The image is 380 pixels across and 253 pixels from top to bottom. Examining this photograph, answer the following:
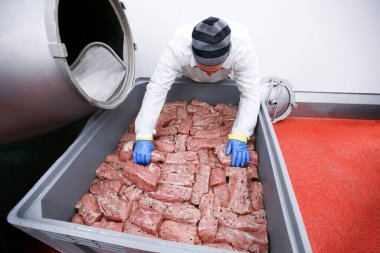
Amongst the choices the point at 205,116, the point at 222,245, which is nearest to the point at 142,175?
the point at 222,245

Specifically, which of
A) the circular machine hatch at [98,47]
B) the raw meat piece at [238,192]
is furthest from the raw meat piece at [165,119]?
the raw meat piece at [238,192]

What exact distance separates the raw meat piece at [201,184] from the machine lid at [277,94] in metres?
0.89

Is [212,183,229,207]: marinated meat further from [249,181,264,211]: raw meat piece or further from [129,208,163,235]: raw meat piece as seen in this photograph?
[129,208,163,235]: raw meat piece

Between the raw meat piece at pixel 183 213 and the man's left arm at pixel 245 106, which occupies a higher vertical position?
the man's left arm at pixel 245 106

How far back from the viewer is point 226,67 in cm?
149

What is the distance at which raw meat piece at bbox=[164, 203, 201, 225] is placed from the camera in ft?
4.03

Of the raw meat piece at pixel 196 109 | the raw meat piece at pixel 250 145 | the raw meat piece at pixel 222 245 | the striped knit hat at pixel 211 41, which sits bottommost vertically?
the raw meat piece at pixel 222 245

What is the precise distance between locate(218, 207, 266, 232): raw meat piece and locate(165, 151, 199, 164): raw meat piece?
352 mm

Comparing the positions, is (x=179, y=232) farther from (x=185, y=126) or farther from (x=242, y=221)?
(x=185, y=126)

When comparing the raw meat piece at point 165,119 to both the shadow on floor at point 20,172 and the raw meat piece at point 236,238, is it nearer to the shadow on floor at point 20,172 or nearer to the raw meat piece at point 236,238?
the shadow on floor at point 20,172

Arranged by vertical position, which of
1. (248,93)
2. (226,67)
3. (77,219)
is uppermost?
(226,67)

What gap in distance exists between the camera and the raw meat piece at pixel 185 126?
66.5 inches

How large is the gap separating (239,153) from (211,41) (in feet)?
2.15

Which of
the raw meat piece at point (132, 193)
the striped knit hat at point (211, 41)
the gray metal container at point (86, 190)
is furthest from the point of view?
→ the raw meat piece at point (132, 193)
